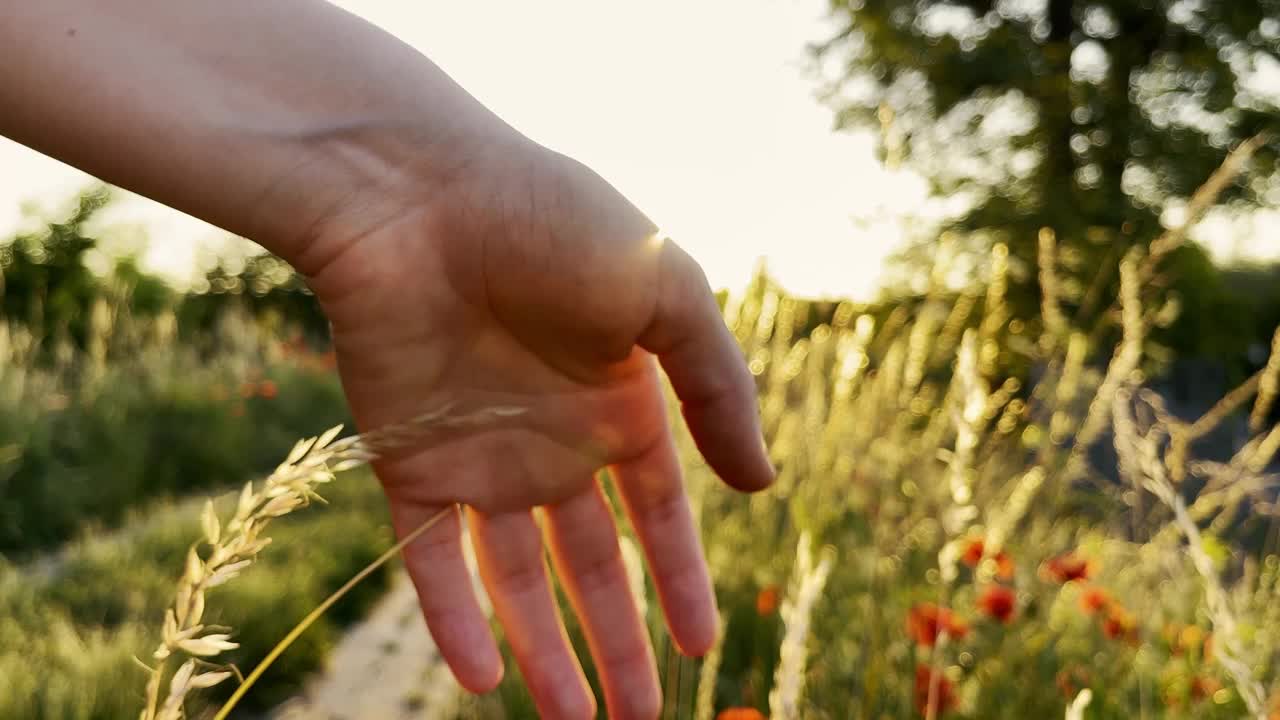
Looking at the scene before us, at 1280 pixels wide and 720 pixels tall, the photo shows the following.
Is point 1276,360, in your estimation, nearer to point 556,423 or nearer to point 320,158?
point 556,423

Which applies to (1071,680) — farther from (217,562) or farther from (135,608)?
(135,608)

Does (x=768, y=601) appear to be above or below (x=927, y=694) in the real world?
below

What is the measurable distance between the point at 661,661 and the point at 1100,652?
1068 millimetres

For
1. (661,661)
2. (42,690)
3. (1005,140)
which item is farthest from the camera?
(1005,140)

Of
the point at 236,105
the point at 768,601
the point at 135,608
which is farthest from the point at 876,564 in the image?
the point at 135,608

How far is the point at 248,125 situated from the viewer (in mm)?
1026

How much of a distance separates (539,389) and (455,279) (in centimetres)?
18

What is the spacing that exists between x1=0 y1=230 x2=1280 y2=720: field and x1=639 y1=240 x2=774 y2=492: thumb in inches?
4.9

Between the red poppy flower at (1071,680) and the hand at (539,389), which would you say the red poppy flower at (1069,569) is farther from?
the hand at (539,389)

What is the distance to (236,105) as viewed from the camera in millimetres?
1019

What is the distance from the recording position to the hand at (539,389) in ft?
3.43

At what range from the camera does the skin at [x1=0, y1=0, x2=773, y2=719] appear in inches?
38.8

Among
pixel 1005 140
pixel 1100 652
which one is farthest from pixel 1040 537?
pixel 1005 140

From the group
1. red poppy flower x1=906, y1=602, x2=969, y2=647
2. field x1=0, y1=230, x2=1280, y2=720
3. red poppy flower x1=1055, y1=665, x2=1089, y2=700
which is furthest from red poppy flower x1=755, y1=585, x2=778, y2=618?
red poppy flower x1=1055, y1=665, x2=1089, y2=700
